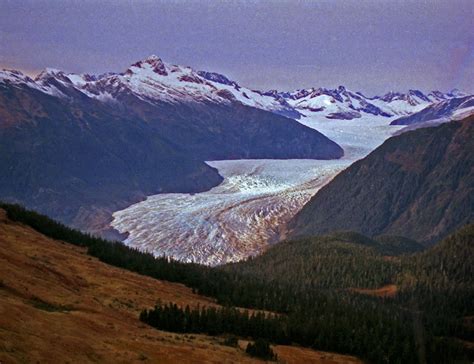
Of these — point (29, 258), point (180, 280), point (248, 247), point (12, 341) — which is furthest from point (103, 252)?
point (248, 247)

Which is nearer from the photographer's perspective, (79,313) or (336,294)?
(79,313)

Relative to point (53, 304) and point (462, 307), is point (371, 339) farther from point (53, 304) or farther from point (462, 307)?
point (462, 307)

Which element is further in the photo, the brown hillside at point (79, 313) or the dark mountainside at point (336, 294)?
the dark mountainside at point (336, 294)

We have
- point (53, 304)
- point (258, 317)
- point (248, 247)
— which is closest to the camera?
point (53, 304)

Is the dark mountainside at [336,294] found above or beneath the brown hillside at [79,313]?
above

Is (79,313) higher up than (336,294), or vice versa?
(336,294)

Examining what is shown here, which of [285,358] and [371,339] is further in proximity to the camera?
[371,339]

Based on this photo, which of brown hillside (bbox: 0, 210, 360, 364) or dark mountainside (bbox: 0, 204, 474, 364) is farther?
dark mountainside (bbox: 0, 204, 474, 364)

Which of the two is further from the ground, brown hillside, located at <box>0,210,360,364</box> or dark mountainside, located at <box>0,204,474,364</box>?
dark mountainside, located at <box>0,204,474,364</box>
